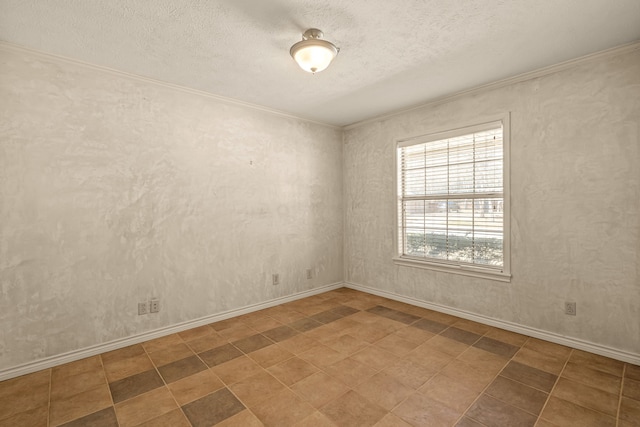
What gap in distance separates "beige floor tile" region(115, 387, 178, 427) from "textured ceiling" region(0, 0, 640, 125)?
8.63 ft

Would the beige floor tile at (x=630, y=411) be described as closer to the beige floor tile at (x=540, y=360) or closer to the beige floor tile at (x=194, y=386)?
the beige floor tile at (x=540, y=360)

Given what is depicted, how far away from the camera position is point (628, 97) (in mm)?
2488

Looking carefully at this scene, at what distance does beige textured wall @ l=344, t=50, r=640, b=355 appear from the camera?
8.23ft

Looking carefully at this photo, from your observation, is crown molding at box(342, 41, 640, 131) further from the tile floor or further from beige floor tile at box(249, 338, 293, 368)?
beige floor tile at box(249, 338, 293, 368)

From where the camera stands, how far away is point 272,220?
13.3 feet

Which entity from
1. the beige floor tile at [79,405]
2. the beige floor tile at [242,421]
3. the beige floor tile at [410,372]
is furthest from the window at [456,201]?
the beige floor tile at [79,405]

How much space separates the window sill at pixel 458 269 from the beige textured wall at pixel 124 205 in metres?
1.57

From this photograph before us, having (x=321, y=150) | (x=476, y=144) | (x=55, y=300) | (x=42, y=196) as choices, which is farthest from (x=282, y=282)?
(x=476, y=144)

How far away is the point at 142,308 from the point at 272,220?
1770 mm

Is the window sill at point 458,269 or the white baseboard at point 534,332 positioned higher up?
the window sill at point 458,269

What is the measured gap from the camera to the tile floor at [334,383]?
6.21 ft

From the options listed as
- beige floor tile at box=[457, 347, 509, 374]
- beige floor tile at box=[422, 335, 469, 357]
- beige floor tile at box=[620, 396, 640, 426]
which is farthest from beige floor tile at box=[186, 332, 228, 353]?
beige floor tile at box=[620, 396, 640, 426]

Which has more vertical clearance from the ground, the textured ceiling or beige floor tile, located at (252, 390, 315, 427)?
the textured ceiling

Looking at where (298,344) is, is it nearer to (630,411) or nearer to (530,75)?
(630,411)
